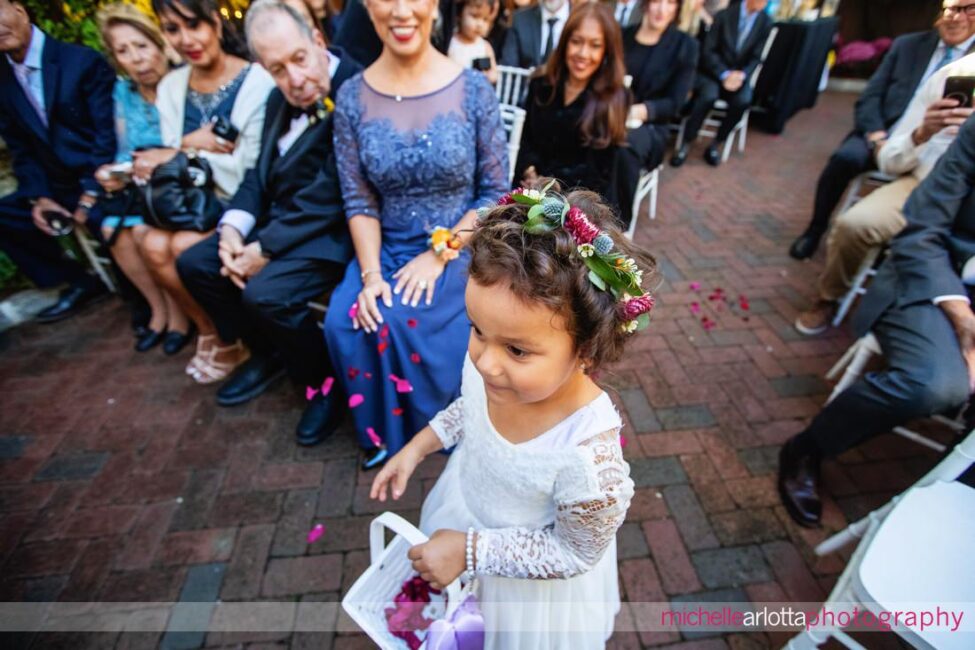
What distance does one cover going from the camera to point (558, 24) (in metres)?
4.38

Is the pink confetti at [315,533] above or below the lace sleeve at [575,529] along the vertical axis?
below

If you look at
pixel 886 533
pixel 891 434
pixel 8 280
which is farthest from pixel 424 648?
pixel 8 280

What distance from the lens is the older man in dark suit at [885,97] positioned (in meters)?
1.46

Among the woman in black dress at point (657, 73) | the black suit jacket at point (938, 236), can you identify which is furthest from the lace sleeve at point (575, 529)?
the woman in black dress at point (657, 73)

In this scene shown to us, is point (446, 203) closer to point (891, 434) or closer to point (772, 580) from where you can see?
point (772, 580)

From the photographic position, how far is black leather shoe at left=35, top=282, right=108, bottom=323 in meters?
3.28

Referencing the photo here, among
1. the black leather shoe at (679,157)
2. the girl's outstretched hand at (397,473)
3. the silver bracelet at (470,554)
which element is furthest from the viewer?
the black leather shoe at (679,157)

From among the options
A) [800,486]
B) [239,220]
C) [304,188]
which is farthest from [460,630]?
[239,220]

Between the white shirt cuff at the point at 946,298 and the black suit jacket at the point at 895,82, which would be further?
the black suit jacket at the point at 895,82

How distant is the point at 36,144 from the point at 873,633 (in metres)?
5.26

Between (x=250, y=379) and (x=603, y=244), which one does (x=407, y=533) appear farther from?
(x=250, y=379)

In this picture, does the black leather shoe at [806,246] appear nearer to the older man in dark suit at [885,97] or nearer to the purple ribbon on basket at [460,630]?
the older man in dark suit at [885,97]

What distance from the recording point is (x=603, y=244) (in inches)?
35.0

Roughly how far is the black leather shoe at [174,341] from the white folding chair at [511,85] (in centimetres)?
314
